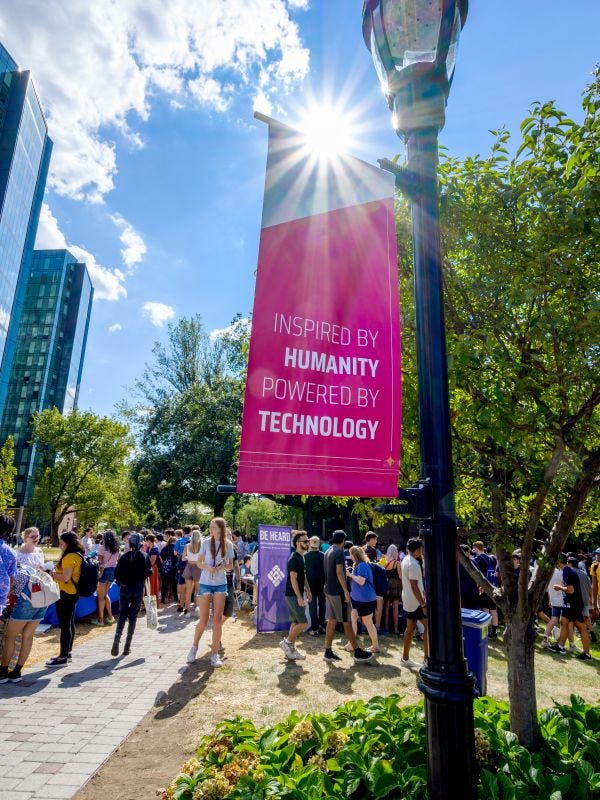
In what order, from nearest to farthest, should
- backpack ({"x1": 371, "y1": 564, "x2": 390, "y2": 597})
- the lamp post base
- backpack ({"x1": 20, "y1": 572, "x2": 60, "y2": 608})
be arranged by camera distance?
the lamp post base < backpack ({"x1": 20, "y1": 572, "x2": 60, "y2": 608}) < backpack ({"x1": 371, "y1": 564, "x2": 390, "y2": 597})

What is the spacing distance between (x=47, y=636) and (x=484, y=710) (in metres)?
8.41

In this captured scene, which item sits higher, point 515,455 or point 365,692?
point 515,455

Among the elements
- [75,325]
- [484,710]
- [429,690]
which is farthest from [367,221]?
[75,325]

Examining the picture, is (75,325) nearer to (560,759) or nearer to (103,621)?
(103,621)

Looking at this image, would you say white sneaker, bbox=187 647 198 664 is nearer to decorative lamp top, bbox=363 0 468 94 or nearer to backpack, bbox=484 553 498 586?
backpack, bbox=484 553 498 586

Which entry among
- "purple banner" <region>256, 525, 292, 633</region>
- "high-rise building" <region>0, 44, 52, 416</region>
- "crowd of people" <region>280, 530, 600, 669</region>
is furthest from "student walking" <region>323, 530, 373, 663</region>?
"high-rise building" <region>0, 44, 52, 416</region>

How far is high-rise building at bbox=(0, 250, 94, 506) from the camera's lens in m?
89.6

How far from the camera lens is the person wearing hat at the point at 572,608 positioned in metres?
9.05

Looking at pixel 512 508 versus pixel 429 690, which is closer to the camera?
pixel 429 690

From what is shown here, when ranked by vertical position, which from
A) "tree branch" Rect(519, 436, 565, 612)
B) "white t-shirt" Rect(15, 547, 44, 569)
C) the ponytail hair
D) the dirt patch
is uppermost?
"tree branch" Rect(519, 436, 565, 612)

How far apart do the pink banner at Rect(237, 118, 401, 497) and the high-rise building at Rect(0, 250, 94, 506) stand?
93072 mm

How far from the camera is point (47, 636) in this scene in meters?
9.18

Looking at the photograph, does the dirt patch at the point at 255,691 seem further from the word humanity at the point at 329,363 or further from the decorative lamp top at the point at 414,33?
the decorative lamp top at the point at 414,33

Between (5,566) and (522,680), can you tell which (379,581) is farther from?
(5,566)
